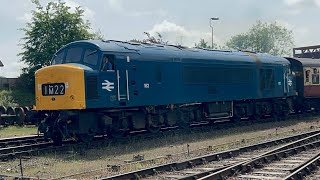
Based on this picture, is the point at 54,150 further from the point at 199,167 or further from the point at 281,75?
the point at 281,75

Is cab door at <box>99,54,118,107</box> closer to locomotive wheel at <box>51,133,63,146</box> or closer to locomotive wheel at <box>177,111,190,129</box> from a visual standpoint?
locomotive wheel at <box>51,133,63,146</box>

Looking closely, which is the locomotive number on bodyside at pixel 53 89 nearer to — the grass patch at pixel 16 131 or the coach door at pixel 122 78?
the coach door at pixel 122 78

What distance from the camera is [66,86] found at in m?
15.3

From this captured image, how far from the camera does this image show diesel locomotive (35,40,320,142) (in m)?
15.4

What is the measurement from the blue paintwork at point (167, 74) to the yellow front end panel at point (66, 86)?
0.30 metres

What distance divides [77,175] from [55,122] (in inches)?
214

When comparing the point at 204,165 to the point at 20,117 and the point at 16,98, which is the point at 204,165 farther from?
the point at 16,98

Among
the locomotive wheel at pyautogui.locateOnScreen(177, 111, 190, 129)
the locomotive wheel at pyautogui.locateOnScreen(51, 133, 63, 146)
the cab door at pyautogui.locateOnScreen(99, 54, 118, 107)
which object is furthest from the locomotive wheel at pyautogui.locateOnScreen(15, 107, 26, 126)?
the cab door at pyautogui.locateOnScreen(99, 54, 118, 107)

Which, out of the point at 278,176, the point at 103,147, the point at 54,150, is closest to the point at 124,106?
the point at 103,147

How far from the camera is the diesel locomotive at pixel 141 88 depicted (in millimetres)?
15406

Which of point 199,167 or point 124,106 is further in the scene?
point 124,106

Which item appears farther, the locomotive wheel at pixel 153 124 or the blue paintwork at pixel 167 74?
the locomotive wheel at pixel 153 124

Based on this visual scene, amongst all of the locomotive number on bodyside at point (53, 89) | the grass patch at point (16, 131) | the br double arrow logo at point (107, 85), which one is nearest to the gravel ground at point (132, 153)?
the br double arrow logo at point (107, 85)

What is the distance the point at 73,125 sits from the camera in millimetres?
15312
